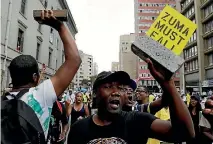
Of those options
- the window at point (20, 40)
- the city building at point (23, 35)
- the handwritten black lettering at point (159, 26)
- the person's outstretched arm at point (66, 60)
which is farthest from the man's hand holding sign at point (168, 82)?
the window at point (20, 40)

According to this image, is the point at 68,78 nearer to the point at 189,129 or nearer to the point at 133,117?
the point at 133,117

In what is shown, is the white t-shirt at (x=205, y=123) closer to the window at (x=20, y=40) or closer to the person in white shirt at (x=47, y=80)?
the person in white shirt at (x=47, y=80)

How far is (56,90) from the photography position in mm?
1480

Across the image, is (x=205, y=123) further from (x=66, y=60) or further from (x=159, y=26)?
(x=66, y=60)

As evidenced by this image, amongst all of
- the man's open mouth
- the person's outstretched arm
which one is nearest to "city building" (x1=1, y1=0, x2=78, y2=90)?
the man's open mouth

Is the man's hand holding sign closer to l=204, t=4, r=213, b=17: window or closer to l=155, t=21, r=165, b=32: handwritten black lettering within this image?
l=155, t=21, r=165, b=32: handwritten black lettering

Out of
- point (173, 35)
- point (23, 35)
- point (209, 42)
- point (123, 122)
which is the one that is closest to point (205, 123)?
point (173, 35)

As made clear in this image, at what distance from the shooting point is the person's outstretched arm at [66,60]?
1.50 meters

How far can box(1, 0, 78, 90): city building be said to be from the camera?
1580 centimetres

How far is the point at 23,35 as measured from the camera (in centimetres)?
1981

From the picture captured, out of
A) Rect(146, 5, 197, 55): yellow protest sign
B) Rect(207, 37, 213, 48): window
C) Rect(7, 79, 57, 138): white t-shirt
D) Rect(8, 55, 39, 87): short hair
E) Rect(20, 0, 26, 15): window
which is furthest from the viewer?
Rect(207, 37, 213, 48): window

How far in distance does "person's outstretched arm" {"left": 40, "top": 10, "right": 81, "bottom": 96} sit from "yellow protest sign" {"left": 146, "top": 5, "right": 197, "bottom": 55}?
73cm

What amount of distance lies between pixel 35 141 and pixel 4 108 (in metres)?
0.25

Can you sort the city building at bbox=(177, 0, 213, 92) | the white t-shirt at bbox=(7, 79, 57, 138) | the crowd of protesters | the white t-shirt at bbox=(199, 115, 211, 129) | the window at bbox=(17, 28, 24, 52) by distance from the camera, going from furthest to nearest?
1. the city building at bbox=(177, 0, 213, 92)
2. the window at bbox=(17, 28, 24, 52)
3. the white t-shirt at bbox=(199, 115, 211, 129)
4. the white t-shirt at bbox=(7, 79, 57, 138)
5. the crowd of protesters
